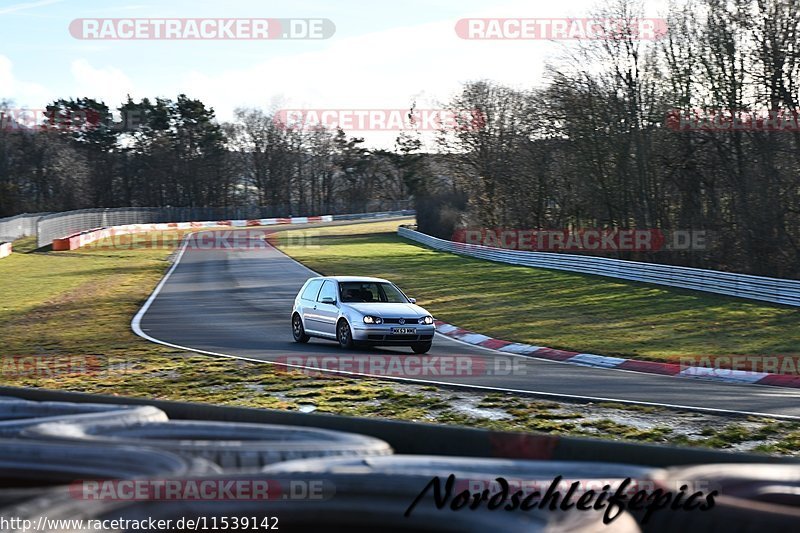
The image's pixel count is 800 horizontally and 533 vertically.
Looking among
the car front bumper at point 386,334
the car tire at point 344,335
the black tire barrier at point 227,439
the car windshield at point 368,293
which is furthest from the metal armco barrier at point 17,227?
the black tire barrier at point 227,439

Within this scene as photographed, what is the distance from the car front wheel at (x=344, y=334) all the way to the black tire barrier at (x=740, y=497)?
14.6 metres

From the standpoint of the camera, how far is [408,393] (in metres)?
13.1

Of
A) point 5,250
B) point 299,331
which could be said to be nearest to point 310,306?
point 299,331

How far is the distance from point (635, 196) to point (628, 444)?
41.7 meters

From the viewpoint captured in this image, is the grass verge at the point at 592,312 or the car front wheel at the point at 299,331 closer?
the car front wheel at the point at 299,331

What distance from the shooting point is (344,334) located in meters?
19.0

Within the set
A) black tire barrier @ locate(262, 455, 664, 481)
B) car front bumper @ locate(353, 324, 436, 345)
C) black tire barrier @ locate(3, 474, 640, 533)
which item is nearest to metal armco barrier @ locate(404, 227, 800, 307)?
car front bumper @ locate(353, 324, 436, 345)

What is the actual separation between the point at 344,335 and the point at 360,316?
0.76m

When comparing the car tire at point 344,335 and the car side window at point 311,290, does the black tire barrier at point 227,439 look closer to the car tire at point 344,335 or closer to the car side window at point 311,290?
the car tire at point 344,335

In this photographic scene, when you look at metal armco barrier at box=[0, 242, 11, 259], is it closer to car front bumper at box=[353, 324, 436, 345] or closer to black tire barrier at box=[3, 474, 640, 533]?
car front bumper at box=[353, 324, 436, 345]

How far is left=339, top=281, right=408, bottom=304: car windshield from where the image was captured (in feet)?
64.3

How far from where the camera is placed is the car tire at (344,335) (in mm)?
18828

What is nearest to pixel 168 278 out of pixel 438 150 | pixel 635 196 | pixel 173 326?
pixel 173 326

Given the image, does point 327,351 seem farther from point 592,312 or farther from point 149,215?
point 149,215
